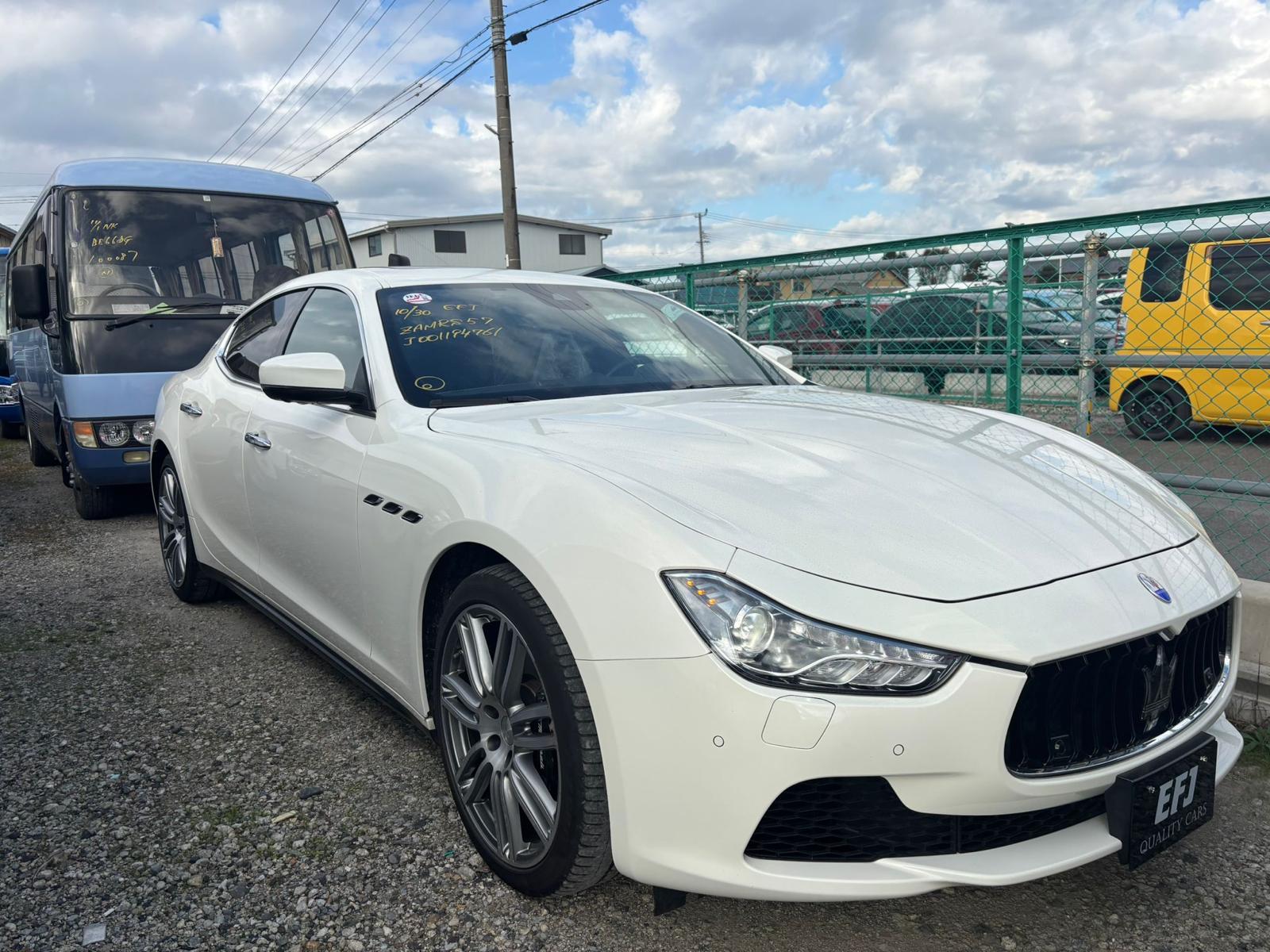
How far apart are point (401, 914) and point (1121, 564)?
68.3 inches

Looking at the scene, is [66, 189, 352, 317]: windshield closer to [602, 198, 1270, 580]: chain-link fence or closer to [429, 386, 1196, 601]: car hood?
[602, 198, 1270, 580]: chain-link fence

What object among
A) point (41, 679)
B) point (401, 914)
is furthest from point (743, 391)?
point (41, 679)

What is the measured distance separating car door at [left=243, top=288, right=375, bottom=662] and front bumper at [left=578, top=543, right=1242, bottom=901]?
3.99ft

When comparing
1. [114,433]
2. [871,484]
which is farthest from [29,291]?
[871,484]

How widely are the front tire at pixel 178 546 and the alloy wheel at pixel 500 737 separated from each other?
2.38m

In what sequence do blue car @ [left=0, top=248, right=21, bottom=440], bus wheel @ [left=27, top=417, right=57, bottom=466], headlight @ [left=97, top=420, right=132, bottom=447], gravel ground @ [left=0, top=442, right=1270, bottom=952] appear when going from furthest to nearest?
blue car @ [left=0, top=248, right=21, bottom=440], bus wheel @ [left=27, top=417, right=57, bottom=466], headlight @ [left=97, top=420, right=132, bottom=447], gravel ground @ [left=0, top=442, right=1270, bottom=952]

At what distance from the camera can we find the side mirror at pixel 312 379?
270cm

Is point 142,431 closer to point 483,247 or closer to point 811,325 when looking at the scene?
point 811,325

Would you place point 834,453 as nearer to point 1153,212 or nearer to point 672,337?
point 672,337

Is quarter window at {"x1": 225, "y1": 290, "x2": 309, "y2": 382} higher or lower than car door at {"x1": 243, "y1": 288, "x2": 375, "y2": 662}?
higher

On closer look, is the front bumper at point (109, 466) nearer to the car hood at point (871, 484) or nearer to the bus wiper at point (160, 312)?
the bus wiper at point (160, 312)

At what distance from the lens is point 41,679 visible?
359cm

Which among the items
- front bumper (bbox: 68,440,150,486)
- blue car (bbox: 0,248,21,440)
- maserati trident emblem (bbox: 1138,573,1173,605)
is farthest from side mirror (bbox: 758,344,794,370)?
blue car (bbox: 0,248,21,440)

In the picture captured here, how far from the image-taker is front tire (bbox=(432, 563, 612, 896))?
1.91 meters
